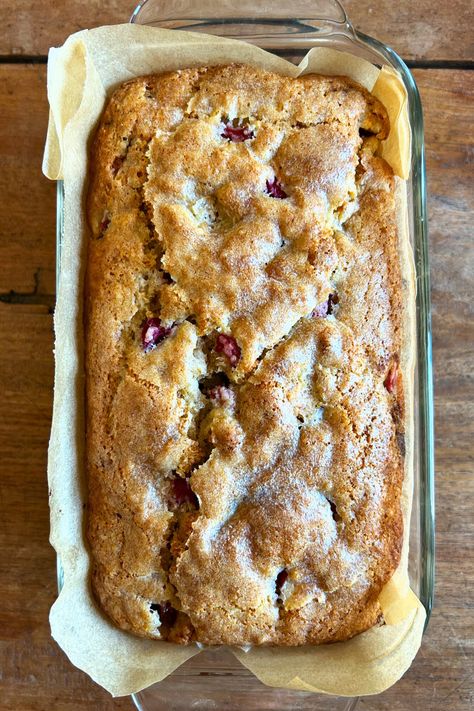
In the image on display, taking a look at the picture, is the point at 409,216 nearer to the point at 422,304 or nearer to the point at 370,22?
the point at 422,304

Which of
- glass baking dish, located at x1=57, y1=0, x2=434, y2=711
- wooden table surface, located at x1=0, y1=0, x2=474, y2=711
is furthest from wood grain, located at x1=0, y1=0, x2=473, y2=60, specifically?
glass baking dish, located at x1=57, y1=0, x2=434, y2=711

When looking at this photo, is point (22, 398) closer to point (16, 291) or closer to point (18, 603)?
point (16, 291)

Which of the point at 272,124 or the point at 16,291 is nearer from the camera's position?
the point at 272,124

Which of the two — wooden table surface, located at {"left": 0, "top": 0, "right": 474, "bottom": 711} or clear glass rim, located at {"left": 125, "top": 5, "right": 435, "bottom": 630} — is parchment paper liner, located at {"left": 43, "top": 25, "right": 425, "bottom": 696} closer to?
clear glass rim, located at {"left": 125, "top": 5, "right": 435, "bottom": 630}

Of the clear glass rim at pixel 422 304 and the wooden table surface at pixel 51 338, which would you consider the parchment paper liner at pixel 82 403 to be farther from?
the wooden table surface at pixel 51 338

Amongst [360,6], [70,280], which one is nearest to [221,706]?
[70,280]

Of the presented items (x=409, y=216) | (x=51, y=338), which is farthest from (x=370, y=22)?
(x=51, y=338)

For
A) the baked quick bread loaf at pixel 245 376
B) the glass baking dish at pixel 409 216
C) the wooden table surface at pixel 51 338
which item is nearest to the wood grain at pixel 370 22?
the wooden table surface at pixel 51 338
